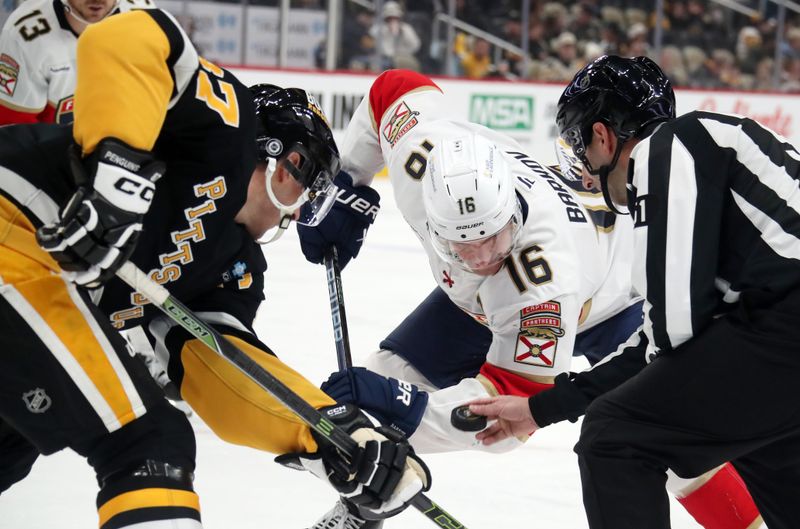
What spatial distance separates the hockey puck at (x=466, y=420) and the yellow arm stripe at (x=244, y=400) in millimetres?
356

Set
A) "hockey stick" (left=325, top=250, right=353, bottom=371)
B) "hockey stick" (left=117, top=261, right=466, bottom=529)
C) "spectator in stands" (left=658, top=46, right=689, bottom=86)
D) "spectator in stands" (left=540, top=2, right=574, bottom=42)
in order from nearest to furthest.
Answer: "hockey stick" (left=117, top=261, right=466, bottom=529) → "hockey stick" (left=325, top=250, right=353, bottom=371) → "spectator in stands" (left=540, top=2, right=574, bottom=42) → "spectator in stands" (left=658, top=46, right=689, bottom=86)

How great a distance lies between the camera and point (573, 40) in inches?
373

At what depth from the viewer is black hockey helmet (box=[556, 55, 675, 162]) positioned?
6.95 ft

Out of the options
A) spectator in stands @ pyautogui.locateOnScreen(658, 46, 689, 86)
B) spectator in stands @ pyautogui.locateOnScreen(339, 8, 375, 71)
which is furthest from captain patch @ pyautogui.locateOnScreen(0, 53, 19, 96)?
spectator in stands @ pyautogui.locateOnScreen(658, 46, 689, 86)

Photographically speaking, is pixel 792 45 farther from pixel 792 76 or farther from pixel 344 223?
pixel 344 223

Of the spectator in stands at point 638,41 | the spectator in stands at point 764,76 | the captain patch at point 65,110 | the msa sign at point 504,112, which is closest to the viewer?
the captain patch at point 65,110

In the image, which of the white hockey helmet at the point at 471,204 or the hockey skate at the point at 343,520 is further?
the hockey skate at the point at 343,520

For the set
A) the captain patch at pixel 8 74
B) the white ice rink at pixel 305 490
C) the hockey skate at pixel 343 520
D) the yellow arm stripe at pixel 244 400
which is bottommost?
the white ice rink at pixel 305 490

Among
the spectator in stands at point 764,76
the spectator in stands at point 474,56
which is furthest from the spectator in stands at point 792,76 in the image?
the spectator in stands at point 474,56

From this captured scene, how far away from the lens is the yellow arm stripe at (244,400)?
1.96m

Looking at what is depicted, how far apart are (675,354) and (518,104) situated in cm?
742

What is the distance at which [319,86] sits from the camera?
8.37m

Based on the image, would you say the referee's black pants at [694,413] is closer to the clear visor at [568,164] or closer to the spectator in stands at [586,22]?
the clear visor at [568,164]

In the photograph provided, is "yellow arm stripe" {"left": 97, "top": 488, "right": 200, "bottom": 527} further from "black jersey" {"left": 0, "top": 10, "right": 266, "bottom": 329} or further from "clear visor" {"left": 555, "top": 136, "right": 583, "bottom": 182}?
"clear visor" {"left": 555, "top": 136, "right": 583, "bottom": 182}
